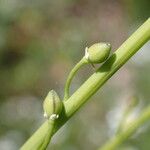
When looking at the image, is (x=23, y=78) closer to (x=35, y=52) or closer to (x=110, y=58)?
(x=35, y=52)

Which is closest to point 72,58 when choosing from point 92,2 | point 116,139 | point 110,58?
point 92,2

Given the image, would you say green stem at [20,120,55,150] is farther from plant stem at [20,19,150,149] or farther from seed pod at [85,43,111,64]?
seed pod at [85,43,111,64]

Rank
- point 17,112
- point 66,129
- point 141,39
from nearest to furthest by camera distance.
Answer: point 141,39
point 66,129
point 17,112

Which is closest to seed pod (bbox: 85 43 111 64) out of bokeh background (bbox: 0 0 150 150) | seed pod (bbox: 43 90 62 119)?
seed pod (bbox: 43 90 62 119)

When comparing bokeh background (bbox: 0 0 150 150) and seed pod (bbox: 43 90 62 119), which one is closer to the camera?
seed pod (bbox: 43 90 62 119)

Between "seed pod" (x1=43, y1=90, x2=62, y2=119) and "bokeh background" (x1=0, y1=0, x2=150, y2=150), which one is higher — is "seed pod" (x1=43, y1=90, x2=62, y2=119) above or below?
below
